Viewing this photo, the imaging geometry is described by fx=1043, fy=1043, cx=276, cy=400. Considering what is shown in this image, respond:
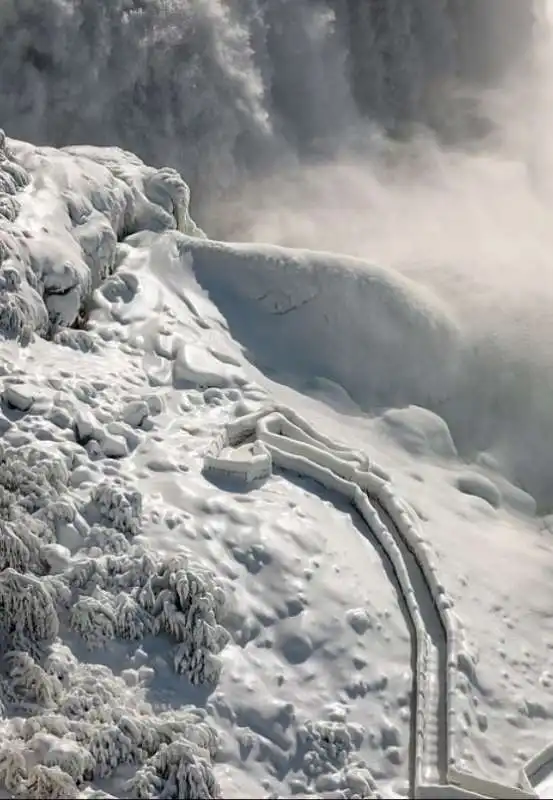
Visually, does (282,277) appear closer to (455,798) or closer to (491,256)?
(491,256)

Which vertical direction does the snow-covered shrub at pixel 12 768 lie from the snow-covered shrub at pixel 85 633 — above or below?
below

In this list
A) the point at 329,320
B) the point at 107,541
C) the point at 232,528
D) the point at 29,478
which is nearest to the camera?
the point at 107,541

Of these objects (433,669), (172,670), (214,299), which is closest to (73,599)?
(172,670)

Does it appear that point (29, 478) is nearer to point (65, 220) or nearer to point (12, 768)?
point (12, 768)

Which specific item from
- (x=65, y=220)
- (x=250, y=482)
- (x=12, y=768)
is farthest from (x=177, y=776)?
(x=65, y=220)

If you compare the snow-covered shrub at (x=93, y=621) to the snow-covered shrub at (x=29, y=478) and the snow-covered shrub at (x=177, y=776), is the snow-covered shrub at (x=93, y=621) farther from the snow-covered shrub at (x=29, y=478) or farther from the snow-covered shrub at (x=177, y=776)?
the snow-covered shrub at (x=177, y=776)

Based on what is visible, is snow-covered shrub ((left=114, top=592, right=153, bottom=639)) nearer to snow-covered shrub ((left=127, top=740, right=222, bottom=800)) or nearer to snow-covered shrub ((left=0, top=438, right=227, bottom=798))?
snow-covered shrub ((left=0, top=438, right=227, bottom=798))

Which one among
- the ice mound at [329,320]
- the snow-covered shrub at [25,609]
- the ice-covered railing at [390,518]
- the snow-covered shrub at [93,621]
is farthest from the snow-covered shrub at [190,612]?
the ice mound at [329,320]
